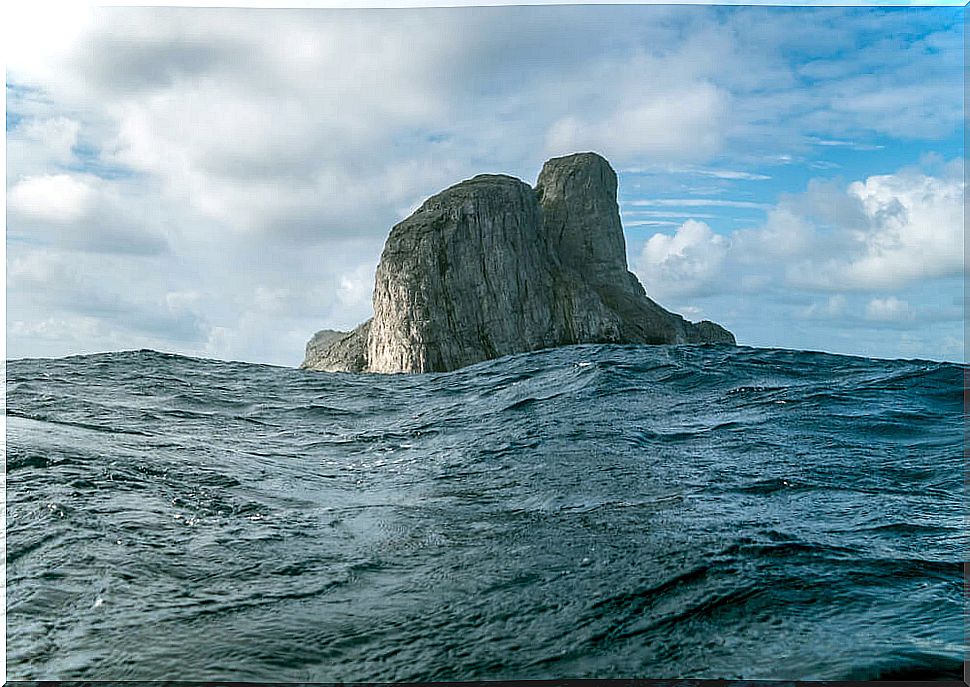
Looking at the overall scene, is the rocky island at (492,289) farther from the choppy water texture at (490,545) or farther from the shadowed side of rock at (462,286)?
the choppy water texture at (490,545)

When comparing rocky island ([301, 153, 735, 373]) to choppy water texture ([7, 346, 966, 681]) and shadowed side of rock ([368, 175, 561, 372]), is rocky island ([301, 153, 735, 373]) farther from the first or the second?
choppy water texture ([7, 346, 966, 681])

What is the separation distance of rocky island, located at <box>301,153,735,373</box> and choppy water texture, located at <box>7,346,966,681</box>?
33.2 m

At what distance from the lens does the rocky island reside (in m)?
42.2

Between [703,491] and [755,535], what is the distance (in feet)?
3.31

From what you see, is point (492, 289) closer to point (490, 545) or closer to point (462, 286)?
point (462, 286)

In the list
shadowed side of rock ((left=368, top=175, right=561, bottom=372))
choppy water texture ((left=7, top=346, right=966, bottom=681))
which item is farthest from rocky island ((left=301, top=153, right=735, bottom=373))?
choppy water texture ((left=7, top=346, right=966, bottom=681))

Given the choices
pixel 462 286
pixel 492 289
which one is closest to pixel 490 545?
pixel 462 286

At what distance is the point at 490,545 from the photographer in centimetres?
383

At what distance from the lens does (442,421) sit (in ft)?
28.3

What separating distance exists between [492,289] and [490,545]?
40.0 metres

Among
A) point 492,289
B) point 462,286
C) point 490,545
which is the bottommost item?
point 490,545

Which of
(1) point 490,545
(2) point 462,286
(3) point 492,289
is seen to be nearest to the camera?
(1) point 490,545

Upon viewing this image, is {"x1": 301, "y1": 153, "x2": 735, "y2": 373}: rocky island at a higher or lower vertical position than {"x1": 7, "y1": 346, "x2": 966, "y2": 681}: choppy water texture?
higher

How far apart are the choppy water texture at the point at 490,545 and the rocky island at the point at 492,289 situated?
33.2 m
